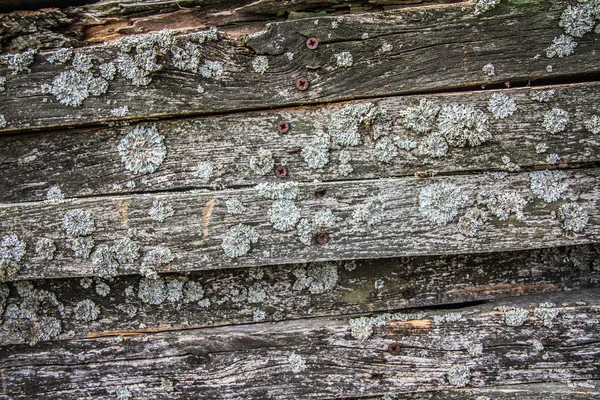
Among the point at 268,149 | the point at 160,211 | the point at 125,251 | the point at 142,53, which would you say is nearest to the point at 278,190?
the point at 268,149

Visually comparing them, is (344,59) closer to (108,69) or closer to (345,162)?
(345,162)

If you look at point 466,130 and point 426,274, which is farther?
point 426,274

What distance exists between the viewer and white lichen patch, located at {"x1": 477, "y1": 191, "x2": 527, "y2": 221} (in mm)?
1994

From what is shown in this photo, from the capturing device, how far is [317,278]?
2.23 metres

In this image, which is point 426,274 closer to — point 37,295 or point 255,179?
point 255,179

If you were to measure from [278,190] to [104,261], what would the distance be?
3.18 ft

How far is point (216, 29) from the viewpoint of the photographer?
1989 millimetres

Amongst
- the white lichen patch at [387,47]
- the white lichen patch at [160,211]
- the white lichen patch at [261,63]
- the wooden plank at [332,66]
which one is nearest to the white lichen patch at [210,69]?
the wooden plank at [332,66]

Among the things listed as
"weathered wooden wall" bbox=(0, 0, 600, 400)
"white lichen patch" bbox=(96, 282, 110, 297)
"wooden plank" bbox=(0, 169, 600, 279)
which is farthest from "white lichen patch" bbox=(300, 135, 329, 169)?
"white lichen patch" bbox=(96, 282, 110, 297)

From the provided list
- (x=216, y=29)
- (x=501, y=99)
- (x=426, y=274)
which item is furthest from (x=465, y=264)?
(x=216, y=29)

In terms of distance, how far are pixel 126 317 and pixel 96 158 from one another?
0.91 meters

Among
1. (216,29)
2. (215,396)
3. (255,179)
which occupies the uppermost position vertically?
(216,29)

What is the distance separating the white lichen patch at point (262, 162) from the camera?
203 cm

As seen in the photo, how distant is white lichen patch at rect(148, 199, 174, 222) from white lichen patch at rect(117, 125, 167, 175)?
0.61 feet
